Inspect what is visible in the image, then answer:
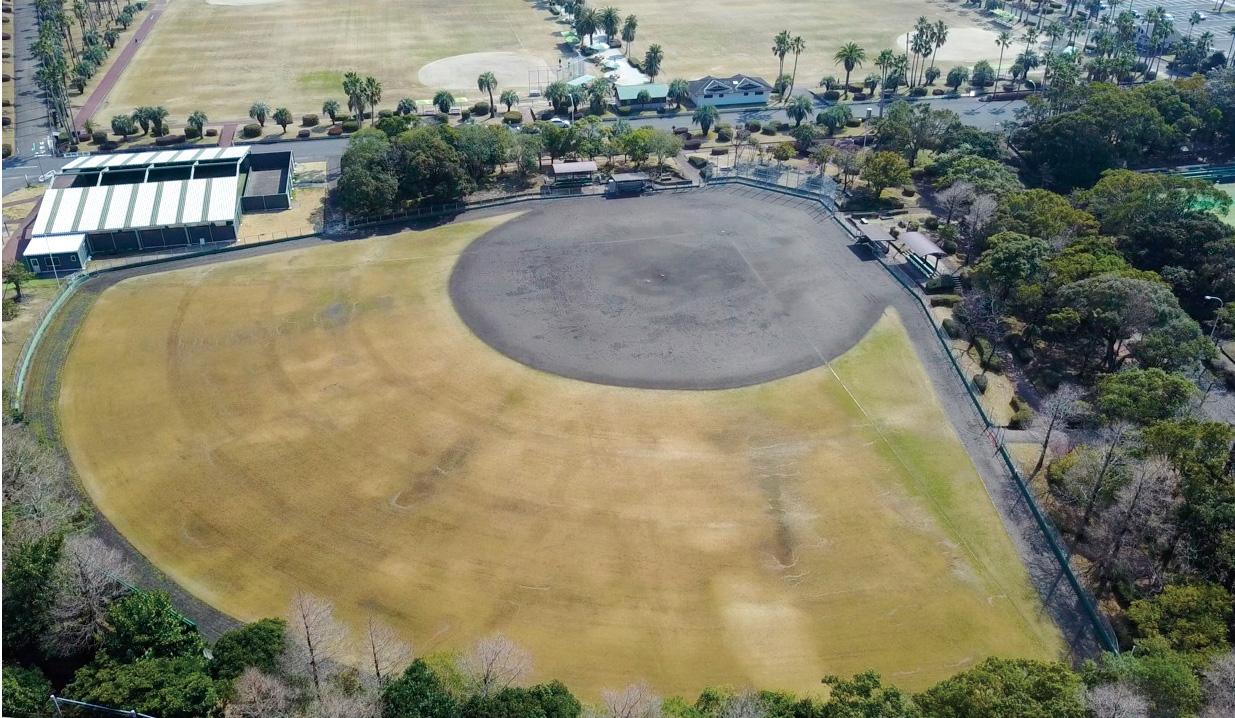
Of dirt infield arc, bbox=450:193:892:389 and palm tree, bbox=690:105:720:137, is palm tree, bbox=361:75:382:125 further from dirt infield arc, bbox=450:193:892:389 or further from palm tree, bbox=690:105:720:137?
palm tree, bbox=690:105:720:137

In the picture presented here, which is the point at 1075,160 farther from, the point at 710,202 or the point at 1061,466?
the point at 1061,466

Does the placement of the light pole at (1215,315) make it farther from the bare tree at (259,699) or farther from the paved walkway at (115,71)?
the paved walkway at (115,71)

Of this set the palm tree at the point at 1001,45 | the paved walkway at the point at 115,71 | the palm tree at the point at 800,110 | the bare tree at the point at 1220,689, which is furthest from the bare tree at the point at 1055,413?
the paved walkway at the point at 115,71

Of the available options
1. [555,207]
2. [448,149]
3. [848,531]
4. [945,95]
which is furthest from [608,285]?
[945,95]

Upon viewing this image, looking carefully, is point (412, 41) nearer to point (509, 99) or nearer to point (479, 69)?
point (479, 69)

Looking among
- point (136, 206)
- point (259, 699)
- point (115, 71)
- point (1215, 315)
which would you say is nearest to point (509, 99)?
point (136, 206)

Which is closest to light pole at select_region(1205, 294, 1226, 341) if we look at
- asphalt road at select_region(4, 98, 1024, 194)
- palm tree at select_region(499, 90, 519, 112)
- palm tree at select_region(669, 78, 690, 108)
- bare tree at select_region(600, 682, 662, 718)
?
asphalt road at select_region(4, 98, 1024, 194)
